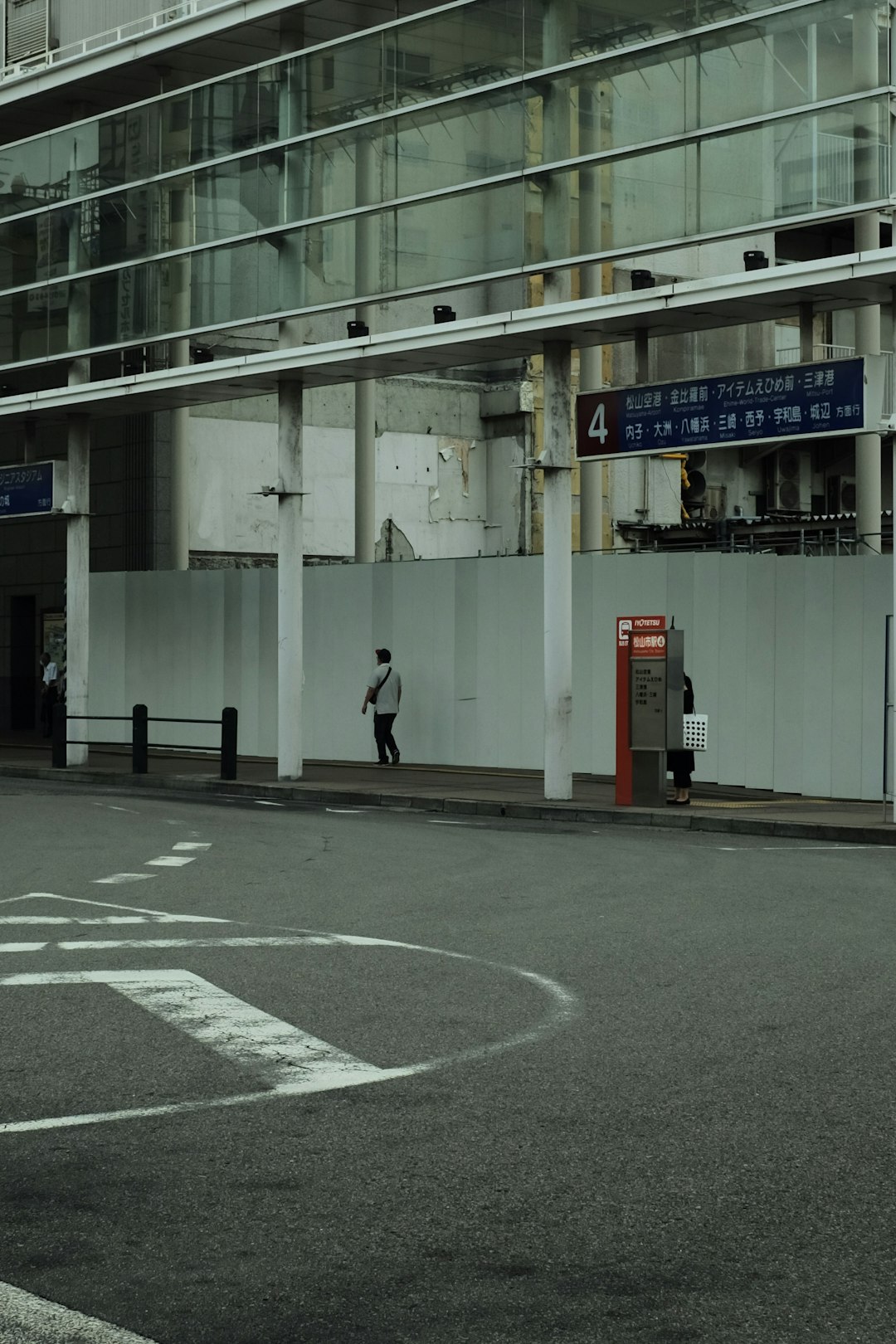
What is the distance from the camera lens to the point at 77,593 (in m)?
29.3

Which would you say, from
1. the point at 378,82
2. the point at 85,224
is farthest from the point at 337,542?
the point at 378,82

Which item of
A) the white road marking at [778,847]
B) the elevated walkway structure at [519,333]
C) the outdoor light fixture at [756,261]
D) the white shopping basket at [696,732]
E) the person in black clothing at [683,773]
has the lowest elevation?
the white road marking at [778,847]

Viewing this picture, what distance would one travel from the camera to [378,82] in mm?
24516

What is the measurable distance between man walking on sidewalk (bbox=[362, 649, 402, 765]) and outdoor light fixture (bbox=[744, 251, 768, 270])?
335 inches

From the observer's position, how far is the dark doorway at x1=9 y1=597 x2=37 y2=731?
40469 mm

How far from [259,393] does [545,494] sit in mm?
6352

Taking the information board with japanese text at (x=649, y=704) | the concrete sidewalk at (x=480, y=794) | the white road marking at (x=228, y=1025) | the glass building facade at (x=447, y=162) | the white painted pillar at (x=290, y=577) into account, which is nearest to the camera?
the white road marking at (x=228, y=1025)

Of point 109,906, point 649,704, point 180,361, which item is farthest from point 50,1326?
point 180,361

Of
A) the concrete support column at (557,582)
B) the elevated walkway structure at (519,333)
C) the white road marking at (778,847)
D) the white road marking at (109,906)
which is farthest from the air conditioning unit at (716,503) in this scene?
the white road marking at (109,906)

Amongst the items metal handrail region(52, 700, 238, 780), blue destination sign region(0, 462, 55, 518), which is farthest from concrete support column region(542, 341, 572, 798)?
blue destination sign region(0, 462, 55, 518)

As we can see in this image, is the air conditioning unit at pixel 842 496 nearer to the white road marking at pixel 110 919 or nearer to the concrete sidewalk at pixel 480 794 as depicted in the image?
the concrete sidewalk at pixel 480 794

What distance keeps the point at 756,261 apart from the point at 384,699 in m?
9.30

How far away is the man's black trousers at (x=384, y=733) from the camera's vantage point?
2748 centimetres

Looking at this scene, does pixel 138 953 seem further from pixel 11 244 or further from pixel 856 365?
pixel 11 244
